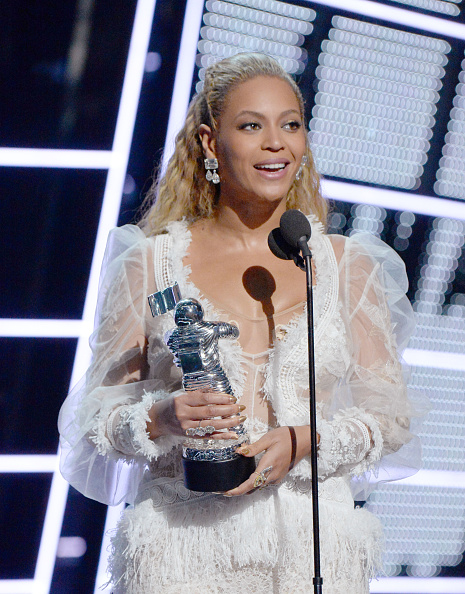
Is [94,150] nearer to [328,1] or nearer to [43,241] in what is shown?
[43,241]

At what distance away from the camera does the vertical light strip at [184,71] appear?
2305mm

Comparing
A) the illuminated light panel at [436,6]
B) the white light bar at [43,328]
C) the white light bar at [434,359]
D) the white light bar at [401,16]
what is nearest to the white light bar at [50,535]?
the white light bar at [43,328]

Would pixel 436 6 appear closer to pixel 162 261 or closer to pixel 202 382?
pixel 162 261

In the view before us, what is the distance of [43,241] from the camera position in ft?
7.55

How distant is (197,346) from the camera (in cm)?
130

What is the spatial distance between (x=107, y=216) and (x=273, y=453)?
1186 mm

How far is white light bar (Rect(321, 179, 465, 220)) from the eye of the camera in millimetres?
2430

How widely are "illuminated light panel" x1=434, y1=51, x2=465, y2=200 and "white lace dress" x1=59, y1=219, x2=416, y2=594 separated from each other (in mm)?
831

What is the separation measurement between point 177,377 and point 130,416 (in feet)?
A: 0.56

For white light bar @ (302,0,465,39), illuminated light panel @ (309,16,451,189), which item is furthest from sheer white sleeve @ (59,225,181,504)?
white light bar @ (302,0,465,39)

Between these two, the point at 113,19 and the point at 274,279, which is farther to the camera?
the point at 113,19

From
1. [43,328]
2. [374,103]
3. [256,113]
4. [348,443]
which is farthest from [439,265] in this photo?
[43,328]

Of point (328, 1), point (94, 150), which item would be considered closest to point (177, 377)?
point (94, 150)

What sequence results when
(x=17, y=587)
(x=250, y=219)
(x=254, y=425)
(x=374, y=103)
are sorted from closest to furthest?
(x=254, y=425), (x=250, y=219), (x=17, y=587), (x=374, y=103)
